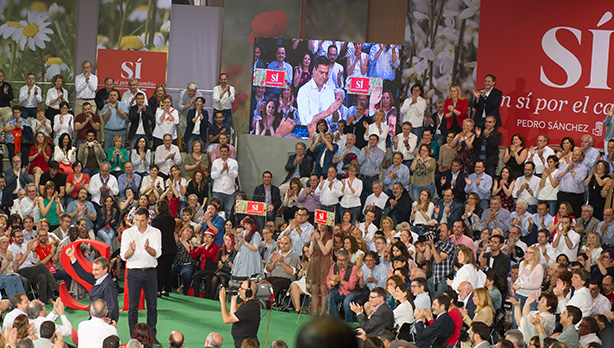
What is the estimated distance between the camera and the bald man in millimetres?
12203

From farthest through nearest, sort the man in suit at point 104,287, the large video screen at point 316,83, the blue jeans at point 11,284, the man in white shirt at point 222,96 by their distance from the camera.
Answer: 1. the large video screen at point 316,83
2. the man in white shirt at point 222,96
3. the blue jeans at point 11,284
4. the man in suit at point 104,287

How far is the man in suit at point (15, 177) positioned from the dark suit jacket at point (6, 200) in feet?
0.21

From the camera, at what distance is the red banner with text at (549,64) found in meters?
15.1

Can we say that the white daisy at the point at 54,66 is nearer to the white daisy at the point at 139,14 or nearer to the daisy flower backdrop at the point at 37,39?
Answer: the daisy flower backdrop at the point at 37,39

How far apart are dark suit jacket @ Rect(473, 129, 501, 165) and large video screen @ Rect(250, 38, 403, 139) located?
2.17 metres

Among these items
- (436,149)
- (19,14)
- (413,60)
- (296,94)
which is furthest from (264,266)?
(19,14)

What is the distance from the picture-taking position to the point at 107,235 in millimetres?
13516

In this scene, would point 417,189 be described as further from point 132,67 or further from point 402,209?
point 132,67

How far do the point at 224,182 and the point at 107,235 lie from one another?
2.29 m

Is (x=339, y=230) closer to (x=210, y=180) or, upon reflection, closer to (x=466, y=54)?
(x=210, y=180)

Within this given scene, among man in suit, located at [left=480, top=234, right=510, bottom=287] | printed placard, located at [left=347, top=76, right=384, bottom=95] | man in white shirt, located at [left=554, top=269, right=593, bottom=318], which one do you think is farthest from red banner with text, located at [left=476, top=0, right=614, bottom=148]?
man in white shirt, located at [left=554, top=269, right=593, bottom=318]

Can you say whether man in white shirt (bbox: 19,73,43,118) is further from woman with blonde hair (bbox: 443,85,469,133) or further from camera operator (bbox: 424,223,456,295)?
camera operator (bbox: 424,223,456,295)

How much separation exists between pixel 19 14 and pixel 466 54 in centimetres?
942

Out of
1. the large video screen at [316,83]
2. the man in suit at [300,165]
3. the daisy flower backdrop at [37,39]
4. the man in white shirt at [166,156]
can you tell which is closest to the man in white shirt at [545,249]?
the man in suit at [300,165]
